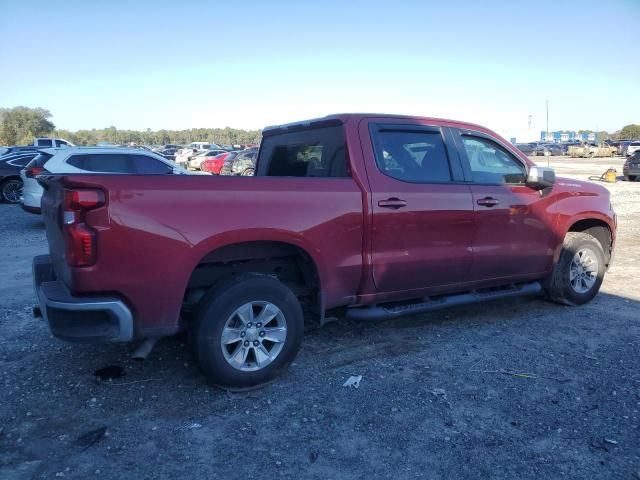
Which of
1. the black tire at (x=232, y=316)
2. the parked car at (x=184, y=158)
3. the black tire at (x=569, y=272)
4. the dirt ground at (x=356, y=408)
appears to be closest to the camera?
the dirt ground at (x=356, y=408)

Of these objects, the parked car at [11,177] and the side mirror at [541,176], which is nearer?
the side mirror at [541,176]

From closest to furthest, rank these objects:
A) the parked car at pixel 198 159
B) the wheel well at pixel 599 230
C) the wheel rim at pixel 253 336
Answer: the wheel rim at pixel 253 336 < the wheel well at pixel 599 230 < the parked car at pixel 198 159

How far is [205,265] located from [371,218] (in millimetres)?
1300

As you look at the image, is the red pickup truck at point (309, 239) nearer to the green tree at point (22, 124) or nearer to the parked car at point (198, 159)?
the parked car at point (198, 159)

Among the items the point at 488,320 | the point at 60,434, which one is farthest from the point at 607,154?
the point at 60,434

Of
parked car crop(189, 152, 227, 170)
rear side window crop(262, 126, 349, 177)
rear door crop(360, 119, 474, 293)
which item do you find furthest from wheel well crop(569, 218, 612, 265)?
parked car crop(189, 152, 227, 170)

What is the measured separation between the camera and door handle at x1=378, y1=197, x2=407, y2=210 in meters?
4.04

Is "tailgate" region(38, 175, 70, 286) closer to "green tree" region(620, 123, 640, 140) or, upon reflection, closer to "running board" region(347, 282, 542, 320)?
"running board" region(347, 282, 542, 320)

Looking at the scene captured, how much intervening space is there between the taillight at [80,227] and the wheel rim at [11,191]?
15.3 m

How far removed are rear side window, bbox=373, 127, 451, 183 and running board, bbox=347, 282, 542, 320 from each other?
3.50 ft

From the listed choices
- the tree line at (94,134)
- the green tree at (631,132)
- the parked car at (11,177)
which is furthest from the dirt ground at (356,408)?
the green tree at (631,132)

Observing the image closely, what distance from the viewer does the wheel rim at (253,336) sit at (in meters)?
3.54

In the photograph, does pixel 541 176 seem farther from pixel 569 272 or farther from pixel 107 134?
pixel 107 134

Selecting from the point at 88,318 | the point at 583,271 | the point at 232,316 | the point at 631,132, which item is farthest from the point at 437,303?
the point at 631,132
